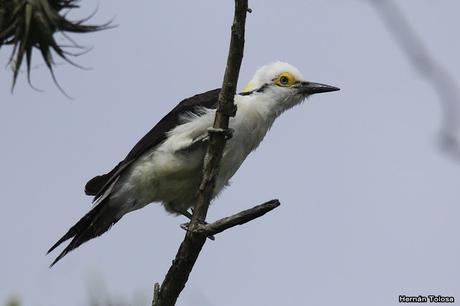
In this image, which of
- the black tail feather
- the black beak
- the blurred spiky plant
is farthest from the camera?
the black beak

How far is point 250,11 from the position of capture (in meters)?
5.71

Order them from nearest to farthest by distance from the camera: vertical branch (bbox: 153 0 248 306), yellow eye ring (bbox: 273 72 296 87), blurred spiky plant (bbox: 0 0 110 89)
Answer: blurred spiky plant (bbox: 0 0 110 89)
vertical branch (bbox: 153 0 248 306)
yellow eye ring (bbox: 273 72 296 87)

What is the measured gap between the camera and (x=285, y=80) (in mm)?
8234

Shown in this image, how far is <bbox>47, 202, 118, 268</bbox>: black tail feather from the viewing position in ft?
22.8

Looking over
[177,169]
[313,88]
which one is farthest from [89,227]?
[313,88]

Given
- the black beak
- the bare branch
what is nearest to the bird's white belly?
the black beak

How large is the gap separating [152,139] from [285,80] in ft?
4.92

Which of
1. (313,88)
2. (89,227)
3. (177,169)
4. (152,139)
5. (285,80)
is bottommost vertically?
(89,227)

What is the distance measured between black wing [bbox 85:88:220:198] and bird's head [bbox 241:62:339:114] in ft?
1.88

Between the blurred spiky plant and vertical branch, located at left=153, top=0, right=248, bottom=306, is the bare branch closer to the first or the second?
vertical branch, located at left=153, top=0, right=248, bottom=306

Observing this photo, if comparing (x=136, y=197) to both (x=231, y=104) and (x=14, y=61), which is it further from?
(x=14, y=61)

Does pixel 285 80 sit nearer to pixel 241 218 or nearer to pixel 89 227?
pixel 89 227

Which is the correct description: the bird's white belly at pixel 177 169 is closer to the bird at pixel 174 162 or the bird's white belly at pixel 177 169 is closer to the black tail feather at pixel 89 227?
the bird at pixel 174 162

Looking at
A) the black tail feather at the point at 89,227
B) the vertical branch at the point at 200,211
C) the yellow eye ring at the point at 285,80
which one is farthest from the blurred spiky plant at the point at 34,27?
the yellow eye ring at the point at 285,80
